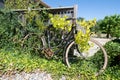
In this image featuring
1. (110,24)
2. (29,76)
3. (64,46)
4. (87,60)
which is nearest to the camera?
(29,76)

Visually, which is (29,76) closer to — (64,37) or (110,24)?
(64,37)

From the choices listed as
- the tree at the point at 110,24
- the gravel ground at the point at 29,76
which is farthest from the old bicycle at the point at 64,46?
the tree at the point at 110,24

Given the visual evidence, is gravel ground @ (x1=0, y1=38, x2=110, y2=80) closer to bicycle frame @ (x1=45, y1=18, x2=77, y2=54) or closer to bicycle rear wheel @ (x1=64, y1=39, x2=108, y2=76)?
bicycle rear wheel @ (x1=64, y1=39, x2=108, y2=76)

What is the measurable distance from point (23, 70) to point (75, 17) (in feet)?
6.72

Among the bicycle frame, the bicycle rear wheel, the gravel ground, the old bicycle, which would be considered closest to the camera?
the gravel ground

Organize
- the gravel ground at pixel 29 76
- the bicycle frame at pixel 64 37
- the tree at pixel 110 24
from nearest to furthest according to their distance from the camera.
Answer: the gravel ground at pixel 29 76 < the bicycle frame at pixel 64 37 < the tree at pixel 110 24

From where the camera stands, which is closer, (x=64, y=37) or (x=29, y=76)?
(x=29, y=76)

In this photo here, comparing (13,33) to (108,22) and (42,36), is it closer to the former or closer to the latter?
(42,36)

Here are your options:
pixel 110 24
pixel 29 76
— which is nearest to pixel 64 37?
pixel 29 76

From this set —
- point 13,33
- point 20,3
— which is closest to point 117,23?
point 20,3

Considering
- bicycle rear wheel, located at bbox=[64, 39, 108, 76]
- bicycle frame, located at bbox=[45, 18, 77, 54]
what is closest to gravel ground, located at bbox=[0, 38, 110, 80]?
bicycle rear wheel, located at bbox=[64, 39, 108, 76]

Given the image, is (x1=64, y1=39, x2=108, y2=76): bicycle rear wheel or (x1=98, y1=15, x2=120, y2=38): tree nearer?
(x1=64, y1=39, x2=108, y2=76): bicycle rear wheel

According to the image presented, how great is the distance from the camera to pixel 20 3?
1218 cm

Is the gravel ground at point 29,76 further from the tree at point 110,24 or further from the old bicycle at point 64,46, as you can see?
the tree at point 110,24
